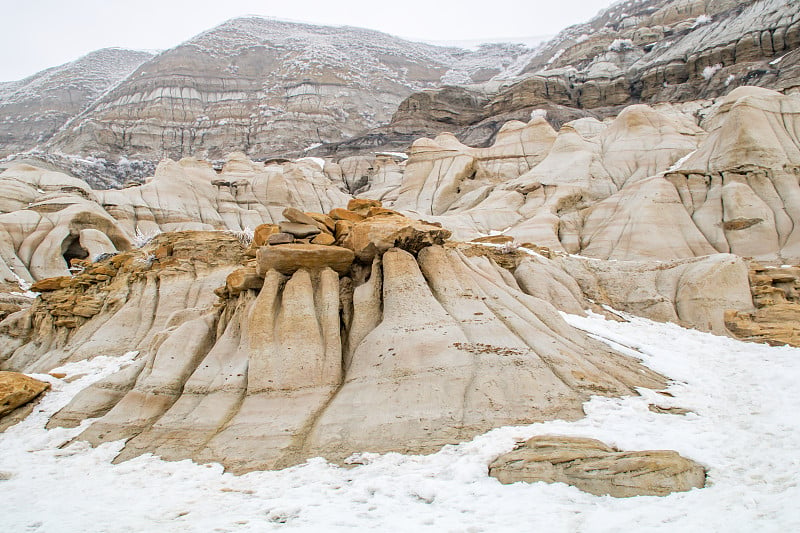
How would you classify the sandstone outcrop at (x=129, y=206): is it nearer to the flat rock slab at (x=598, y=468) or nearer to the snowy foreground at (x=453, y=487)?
the snowy foreground at (x=453, y=487)

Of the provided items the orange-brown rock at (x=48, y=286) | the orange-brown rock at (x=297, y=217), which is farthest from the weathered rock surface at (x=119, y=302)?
the orange-brown rock at (x=297, y=217)

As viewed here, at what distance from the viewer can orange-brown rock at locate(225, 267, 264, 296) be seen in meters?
8.48

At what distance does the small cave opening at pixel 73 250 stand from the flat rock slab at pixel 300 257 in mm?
21776

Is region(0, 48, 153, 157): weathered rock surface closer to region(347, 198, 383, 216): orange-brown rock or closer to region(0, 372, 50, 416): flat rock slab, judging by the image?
region(0, 372, 50, 416): flat rock slab

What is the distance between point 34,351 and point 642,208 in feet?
65.9

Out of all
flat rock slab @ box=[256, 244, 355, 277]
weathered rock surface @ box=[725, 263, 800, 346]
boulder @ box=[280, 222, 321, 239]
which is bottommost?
weathered rock surface @ box=[725, 263, 800, 346]

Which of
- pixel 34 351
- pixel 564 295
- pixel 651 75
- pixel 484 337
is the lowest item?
pixel 34 351

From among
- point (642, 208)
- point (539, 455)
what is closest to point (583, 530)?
point (539, 455)

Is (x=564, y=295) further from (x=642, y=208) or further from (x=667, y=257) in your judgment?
(x=642, y=208)

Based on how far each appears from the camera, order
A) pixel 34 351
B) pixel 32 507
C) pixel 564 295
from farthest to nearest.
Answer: pixel 34 351 → pixel 564 295 → pixel 32 507

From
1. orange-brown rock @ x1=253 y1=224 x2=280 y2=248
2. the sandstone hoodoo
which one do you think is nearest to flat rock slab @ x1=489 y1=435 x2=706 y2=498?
the sandstone hoodoo

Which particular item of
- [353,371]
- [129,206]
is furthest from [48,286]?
[129,206]

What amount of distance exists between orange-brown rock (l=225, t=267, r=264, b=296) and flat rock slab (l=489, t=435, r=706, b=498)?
527cm

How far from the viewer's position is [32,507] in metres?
4.63
